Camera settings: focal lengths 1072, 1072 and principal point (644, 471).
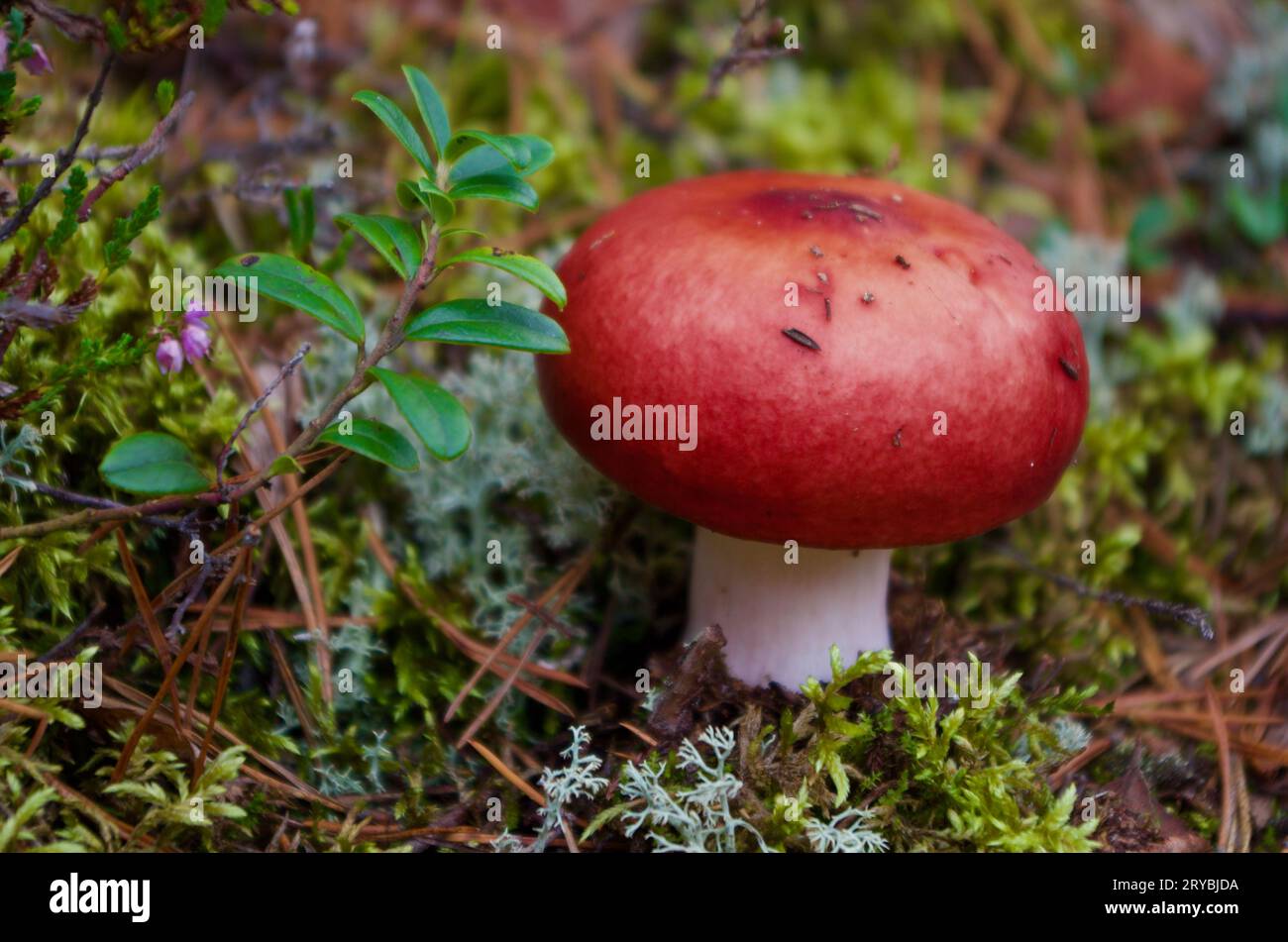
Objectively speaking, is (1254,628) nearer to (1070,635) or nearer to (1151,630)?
(1151,630)

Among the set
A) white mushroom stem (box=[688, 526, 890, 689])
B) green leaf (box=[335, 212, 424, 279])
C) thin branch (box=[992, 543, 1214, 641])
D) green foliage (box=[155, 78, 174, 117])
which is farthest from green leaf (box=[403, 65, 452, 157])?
thin branch (box=[992, 543, 1214, 641])

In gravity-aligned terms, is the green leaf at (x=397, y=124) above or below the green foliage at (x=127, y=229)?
above

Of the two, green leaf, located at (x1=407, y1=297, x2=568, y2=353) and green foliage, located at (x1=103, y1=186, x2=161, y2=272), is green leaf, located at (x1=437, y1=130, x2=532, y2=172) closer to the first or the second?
green leaf, located at (x1=407, y1=297, x2=568, y2=353)

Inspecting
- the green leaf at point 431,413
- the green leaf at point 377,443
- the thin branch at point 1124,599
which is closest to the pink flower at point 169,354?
the green leaf at point 377,443

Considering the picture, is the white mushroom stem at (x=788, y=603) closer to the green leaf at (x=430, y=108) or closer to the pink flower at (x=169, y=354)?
the green leaf at (x=430, y=108)

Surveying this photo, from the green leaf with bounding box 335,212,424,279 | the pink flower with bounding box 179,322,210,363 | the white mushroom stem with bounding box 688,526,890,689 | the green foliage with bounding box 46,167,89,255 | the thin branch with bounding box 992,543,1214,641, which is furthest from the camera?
the white mushroom stem with bounding box 688,526,890,689

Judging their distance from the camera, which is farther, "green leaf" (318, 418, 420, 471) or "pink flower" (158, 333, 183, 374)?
"pink flower" (158, 333, 183, 374)

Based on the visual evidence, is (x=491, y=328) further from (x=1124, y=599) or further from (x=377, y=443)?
(x=1124, y=599)

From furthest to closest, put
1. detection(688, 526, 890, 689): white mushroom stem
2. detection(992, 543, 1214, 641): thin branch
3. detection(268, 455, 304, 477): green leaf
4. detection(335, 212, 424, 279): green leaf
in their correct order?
detection(688, 526, 890, 689): white mushroom stem
detection(992, 543, 1214, 641): thin branch
detection(335, 212, 424, 279): green leaf
detection(268, 455, 304, 477): green leaf
